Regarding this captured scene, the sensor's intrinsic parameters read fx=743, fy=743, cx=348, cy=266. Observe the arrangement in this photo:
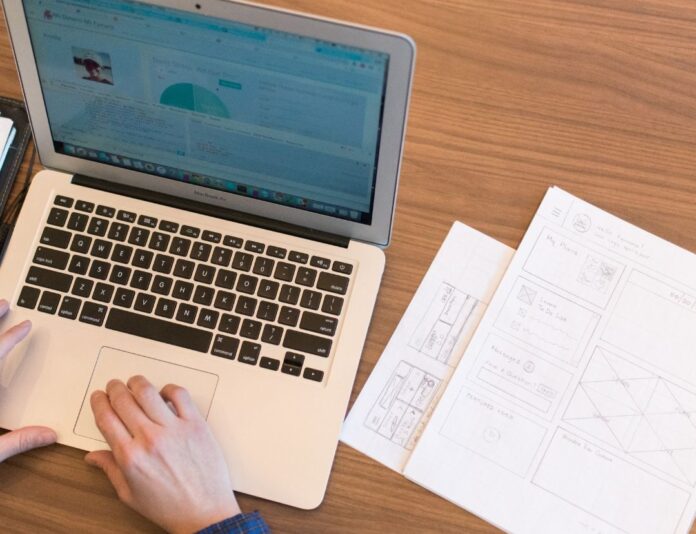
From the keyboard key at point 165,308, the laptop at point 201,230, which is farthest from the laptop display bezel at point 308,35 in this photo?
the keyboard key at point 165,308

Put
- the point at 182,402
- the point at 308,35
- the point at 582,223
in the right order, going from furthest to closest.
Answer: the point at 582,223 → the point at 182,402 → the point at 308,35

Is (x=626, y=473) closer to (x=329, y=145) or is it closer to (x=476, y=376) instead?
(x=476, y=376)

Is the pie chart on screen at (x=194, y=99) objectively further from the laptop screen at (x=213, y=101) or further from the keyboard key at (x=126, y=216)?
the keyboard key at (x=126, y=216)

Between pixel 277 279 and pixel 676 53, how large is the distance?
53 cm

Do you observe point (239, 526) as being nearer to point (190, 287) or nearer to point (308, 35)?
point (190, 287)

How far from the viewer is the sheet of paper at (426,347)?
705 millimetres

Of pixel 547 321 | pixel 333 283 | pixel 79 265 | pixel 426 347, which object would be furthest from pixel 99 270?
pixel 547 321

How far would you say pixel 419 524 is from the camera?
2.23 ft

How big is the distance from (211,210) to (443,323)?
26 cm

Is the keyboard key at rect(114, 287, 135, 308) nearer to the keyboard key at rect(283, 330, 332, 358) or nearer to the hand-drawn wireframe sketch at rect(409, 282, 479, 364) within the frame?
the keyboard key at rect(283, 330, 332, 358)

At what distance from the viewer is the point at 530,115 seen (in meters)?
0.83

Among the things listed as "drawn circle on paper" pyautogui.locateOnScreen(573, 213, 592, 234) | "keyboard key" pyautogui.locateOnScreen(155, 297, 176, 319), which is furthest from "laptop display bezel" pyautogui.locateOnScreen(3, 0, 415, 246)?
"drawn circle on paper" pyautogui.locateOnScreen(573, 213, 592, 234)

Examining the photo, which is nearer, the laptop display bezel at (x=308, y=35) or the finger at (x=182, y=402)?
the laptop display bezel at (x=308, y=35)

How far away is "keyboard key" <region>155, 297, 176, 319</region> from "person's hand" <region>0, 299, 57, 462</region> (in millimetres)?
123
